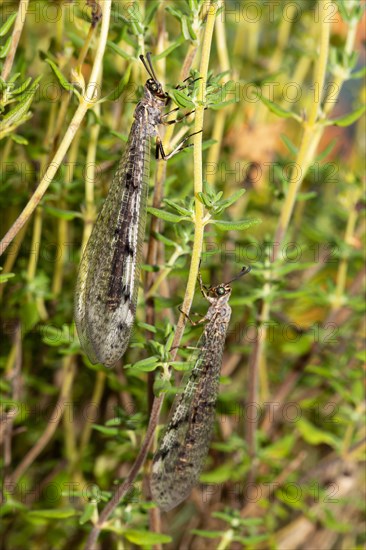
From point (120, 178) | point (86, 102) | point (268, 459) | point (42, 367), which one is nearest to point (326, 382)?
point (268, 459)

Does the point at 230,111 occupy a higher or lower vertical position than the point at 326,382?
higher

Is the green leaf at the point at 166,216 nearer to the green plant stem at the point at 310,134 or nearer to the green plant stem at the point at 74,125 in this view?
the green plant stem at the point at 74,125

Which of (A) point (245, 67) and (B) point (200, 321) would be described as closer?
(B) point (200, 321)

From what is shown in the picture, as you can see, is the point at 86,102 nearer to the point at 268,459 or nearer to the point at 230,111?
the point at 230,111

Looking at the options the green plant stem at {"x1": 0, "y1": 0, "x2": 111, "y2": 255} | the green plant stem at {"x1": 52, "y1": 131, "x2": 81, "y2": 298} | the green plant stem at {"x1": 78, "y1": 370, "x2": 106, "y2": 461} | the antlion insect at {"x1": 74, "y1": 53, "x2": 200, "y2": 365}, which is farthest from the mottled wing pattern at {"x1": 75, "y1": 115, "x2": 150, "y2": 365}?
the green plant stem at {"x1": 78, "y1": 370, "x2": 106, "y2": 461}

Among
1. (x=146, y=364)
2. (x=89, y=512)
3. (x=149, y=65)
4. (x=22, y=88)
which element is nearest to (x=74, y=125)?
(x=22, y=88)

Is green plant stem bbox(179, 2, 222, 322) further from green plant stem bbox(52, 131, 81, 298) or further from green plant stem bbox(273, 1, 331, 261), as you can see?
green plant stem bbox(52, 131, 81, 298)
